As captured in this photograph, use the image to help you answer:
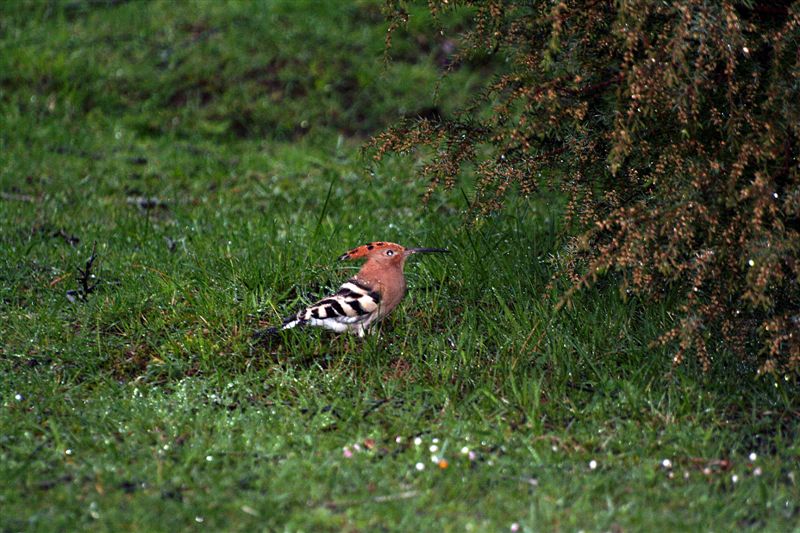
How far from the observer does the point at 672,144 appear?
5234mm

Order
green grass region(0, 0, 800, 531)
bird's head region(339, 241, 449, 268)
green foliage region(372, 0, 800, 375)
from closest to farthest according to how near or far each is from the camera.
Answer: green grass region(0, 0, 800, 531) → green foliage region(372, 0, 800, 375) → bird's head region(339, 241, 449, 268)

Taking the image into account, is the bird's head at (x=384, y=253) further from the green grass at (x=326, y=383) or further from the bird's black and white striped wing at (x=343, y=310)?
the green grass at (x=326, y=383)

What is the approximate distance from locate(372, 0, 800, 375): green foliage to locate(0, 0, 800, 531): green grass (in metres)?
0.41

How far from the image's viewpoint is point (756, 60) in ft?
17.3

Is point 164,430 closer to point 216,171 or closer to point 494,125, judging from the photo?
point 494,125

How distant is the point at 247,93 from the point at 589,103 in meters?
5.70

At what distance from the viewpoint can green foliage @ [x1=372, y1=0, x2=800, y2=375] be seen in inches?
191

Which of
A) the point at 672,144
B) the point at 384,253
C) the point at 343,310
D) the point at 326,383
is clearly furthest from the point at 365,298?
the point at 672,144

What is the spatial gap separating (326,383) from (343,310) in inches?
16.0

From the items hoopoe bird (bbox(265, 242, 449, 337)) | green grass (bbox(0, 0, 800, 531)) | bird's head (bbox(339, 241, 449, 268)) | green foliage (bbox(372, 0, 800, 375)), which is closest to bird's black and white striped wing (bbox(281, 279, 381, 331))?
hoopoe bird (bbox(265, 242, 449, 337))

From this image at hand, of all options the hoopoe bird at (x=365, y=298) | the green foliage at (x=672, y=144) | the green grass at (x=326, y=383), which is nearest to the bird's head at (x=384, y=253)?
the hoopoe bird at (x=365, y=298)

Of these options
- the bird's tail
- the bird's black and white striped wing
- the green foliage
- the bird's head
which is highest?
the green foliage

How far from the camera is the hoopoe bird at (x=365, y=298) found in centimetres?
572

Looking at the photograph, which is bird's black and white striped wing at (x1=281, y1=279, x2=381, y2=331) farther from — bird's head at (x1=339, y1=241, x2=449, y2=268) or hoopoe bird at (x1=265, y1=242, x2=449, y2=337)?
bird's head at (x1=339, y1=241, x2=449, y2=268)
